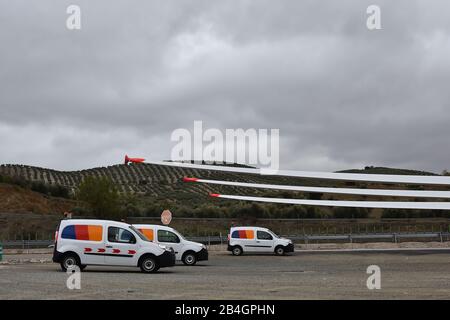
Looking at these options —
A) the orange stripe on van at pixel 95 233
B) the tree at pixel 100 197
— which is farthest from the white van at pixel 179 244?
the tree at pixel 100 197

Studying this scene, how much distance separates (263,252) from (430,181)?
1695cm

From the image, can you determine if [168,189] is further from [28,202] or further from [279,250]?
[279,250]

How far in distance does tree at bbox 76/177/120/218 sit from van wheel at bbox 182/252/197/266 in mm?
40188

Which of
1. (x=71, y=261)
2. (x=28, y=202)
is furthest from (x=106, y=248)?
(x=28, y=202)

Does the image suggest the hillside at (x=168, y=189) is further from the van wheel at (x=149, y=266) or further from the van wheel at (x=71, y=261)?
the van wheel at (x=149, y=266)

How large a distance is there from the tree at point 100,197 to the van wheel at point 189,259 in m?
40.2

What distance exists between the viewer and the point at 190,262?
2808 cm

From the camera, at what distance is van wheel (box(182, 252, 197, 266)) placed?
92.1 ft

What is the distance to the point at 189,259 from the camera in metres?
28.2

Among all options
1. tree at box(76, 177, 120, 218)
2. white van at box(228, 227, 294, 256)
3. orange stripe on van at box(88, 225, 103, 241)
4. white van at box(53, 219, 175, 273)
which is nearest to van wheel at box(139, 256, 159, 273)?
white van at box(53, 219, 175, 273)

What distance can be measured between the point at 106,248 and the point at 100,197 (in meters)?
49.3

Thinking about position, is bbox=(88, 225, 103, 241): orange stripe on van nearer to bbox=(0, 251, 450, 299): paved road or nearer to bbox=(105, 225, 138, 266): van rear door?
bbox=(105, 225, 138, 266): van rear door
